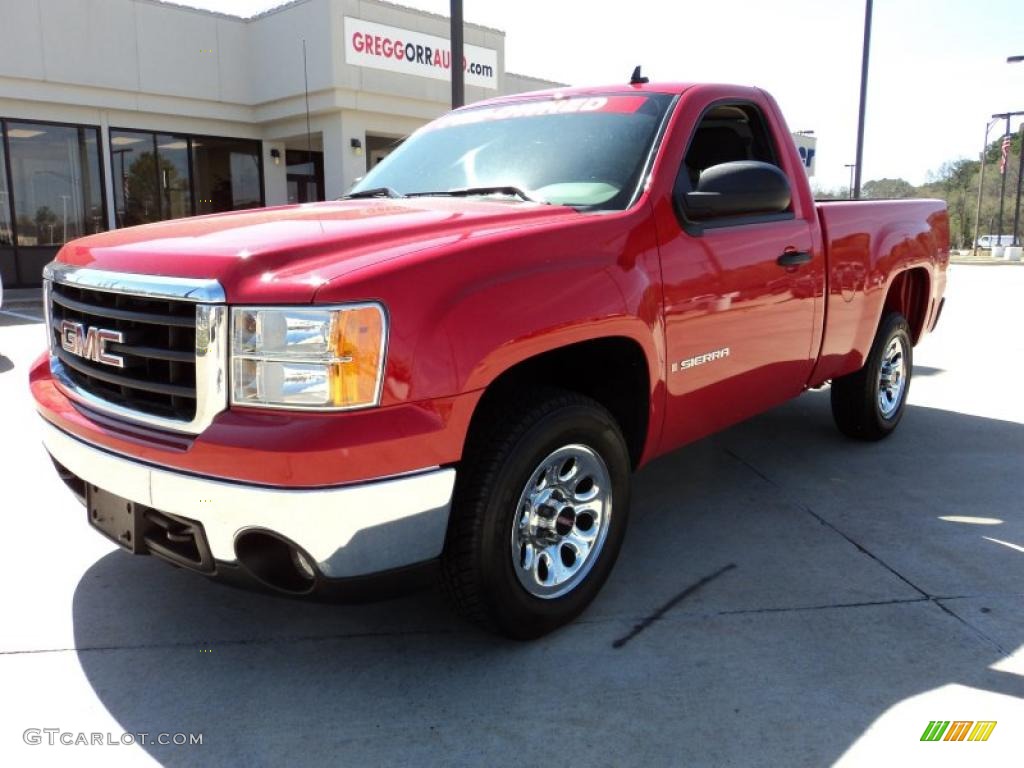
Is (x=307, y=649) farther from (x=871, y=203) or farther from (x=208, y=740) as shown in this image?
(x=871, y=203)

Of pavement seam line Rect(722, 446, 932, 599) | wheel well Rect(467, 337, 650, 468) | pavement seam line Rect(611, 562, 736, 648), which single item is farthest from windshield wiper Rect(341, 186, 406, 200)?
pavement seam line Rect(722, 446, 932, 599)

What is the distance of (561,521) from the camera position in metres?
2.94

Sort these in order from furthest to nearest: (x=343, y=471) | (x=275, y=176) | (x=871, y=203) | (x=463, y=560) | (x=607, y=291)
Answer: (x=275, y=176) → (x=871, y=203) → (x=607, y=291) → (x=463, y=560) → (x=343, y=471)

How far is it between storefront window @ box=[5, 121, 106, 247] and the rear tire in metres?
15.2

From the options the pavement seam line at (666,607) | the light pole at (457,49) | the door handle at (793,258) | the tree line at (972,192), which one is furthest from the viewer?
the tree line at (972,192)

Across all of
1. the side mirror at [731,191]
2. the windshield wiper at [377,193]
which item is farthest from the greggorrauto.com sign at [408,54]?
the side mirror at [731,191]

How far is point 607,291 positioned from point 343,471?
1139mm

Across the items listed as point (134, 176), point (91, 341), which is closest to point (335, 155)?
point (134, 176)

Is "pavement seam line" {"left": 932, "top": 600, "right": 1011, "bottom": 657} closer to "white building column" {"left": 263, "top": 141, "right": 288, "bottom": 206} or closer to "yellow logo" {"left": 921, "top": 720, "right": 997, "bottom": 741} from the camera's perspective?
"yellow logo" {"left": 921, "top": 720, "right": 997, "bottom": 741}

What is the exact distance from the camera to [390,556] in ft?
7.79

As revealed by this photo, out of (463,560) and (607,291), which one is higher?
(607,291)

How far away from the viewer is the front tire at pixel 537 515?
2.58 m

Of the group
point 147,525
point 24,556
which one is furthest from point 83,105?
point 147,525

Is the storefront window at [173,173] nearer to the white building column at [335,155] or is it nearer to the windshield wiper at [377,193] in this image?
the white building column at [335,155]
